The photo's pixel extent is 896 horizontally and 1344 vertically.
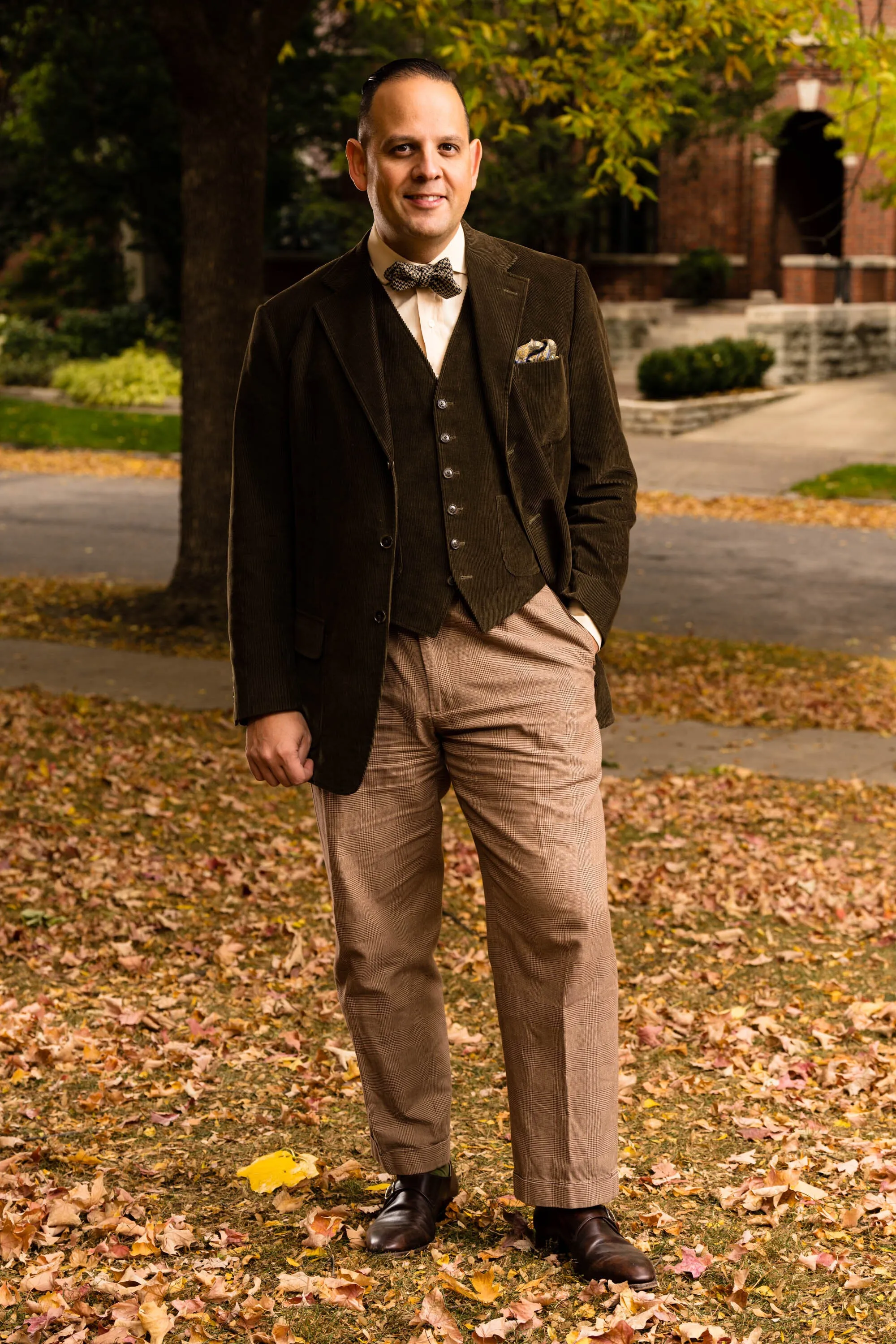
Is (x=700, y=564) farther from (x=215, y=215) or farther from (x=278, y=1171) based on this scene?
(x=278, y=1171)

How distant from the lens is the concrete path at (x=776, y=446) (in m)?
20.4

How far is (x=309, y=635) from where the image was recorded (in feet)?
10.6

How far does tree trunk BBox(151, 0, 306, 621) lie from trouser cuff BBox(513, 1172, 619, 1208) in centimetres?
789

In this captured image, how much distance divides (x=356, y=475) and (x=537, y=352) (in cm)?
43

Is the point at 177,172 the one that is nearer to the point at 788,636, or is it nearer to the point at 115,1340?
the point at 788,636

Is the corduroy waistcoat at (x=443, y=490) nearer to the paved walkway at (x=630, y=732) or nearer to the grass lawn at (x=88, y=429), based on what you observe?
the paved walkway at (x=630, y=732)

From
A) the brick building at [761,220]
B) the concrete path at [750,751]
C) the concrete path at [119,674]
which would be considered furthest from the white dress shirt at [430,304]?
the brick building at [761,220]

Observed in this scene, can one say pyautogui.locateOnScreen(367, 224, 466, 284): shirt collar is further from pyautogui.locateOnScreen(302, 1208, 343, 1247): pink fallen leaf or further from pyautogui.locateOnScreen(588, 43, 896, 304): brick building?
pyautogui.locateOnScreen(588, 43, 896, 304): brick building

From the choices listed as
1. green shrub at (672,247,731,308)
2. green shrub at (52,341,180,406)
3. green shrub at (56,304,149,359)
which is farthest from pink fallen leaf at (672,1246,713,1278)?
green shrub at (672,247,731,308)

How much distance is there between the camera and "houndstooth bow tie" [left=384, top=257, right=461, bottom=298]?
3100 mm

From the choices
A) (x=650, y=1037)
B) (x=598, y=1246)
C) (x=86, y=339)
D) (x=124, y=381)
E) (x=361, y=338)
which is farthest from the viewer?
(x=86, y=339)

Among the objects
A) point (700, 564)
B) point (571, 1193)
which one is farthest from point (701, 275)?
point (571, 1193)

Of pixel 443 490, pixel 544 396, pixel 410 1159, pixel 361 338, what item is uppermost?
pixel 361 338

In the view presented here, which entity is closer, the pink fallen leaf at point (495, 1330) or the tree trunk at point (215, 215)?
the pink fallen leaf at point (495, 1330)
